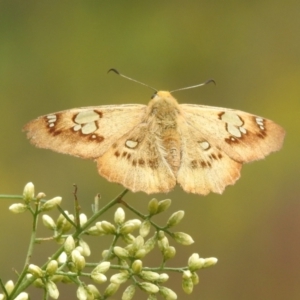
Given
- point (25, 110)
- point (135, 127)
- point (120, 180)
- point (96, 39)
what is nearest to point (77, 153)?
point (120, 180)

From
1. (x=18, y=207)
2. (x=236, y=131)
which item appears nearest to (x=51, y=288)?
(x=18, y=207)

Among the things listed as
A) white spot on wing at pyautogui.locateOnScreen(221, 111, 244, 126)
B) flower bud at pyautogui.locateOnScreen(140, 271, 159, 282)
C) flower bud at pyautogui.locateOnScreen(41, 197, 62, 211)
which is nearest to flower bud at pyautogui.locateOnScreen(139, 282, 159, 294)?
flower bud at pyautogui.locateOnScreen(140, 271, 159, 282)

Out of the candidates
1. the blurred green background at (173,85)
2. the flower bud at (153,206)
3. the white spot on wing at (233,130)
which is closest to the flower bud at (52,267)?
the flower bud at (153,206)

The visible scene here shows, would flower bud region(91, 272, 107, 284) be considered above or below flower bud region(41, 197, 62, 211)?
below

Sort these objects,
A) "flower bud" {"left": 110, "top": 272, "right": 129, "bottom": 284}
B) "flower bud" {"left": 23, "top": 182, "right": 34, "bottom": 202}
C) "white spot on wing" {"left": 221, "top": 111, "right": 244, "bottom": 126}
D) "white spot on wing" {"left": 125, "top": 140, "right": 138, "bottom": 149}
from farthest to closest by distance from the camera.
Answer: "white spot on wing" {"left": 221, "top": 111, "right": 244, "bottom": 126} → "white spot on wing" {"left": 125, "top": 140, "right": 138, "bottom": 149} → "flower bud" {"left": 23, "top": 182, "right": 34, "bottom": 202} → "flower bud" {"left": 110, "top": 272, "right": 129, "bottom": 284}

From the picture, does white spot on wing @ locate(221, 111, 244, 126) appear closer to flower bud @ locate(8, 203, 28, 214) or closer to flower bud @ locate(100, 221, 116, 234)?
flower bud @ locate(100, 221, 116, 234)

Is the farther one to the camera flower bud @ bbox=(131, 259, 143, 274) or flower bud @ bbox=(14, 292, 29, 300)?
flower bud @ bbox=(131, 259, 143, 274)

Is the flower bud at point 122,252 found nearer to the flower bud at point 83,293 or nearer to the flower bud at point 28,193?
the flower bud at point 83,293

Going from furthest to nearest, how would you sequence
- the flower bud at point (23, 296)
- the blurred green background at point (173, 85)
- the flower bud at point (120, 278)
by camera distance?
the blurred green background at point (173, 85) < the flower bud at point (120, 278) < the flower bud at point (23, 296)
